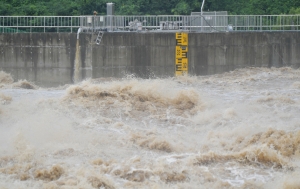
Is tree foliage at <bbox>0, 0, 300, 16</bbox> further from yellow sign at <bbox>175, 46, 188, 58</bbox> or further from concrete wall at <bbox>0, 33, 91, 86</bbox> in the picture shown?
yellow sign at <bbox>175, 46, 188, 58</bbox>

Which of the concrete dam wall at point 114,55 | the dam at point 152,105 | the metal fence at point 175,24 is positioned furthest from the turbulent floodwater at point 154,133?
the metal fence at point 175,24

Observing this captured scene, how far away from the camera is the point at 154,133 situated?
19047mm

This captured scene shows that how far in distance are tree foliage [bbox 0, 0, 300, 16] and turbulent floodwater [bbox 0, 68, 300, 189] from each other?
865 centimetres

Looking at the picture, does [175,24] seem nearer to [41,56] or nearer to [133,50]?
[133,50]

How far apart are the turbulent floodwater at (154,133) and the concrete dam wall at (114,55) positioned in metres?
0.65

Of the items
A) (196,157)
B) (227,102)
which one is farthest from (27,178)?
(227,102)

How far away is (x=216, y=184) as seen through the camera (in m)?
14.7

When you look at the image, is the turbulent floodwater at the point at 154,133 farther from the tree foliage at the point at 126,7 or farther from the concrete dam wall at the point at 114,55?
the tree foliage at the point at 126,7

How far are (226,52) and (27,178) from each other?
585 inches

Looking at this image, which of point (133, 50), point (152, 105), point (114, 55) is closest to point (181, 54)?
point (133, 50)

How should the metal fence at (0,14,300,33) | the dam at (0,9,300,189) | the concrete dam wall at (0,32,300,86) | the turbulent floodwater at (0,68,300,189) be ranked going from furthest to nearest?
the metal fence at (0,14,300,33) < the concrete dam wall at (0,32,300,86) < the dam at (0,9,300,189) < the turbulent floodwater at (0,68,300,189)

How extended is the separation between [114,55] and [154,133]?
8.50 m

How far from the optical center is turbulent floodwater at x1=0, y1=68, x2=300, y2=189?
49.3 ft

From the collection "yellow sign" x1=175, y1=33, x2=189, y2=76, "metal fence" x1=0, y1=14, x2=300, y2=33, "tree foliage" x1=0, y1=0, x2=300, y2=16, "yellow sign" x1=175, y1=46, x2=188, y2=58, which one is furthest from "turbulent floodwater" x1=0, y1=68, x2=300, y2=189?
"tree foliage" x1=0, y1=0, x2=300, y2=16
